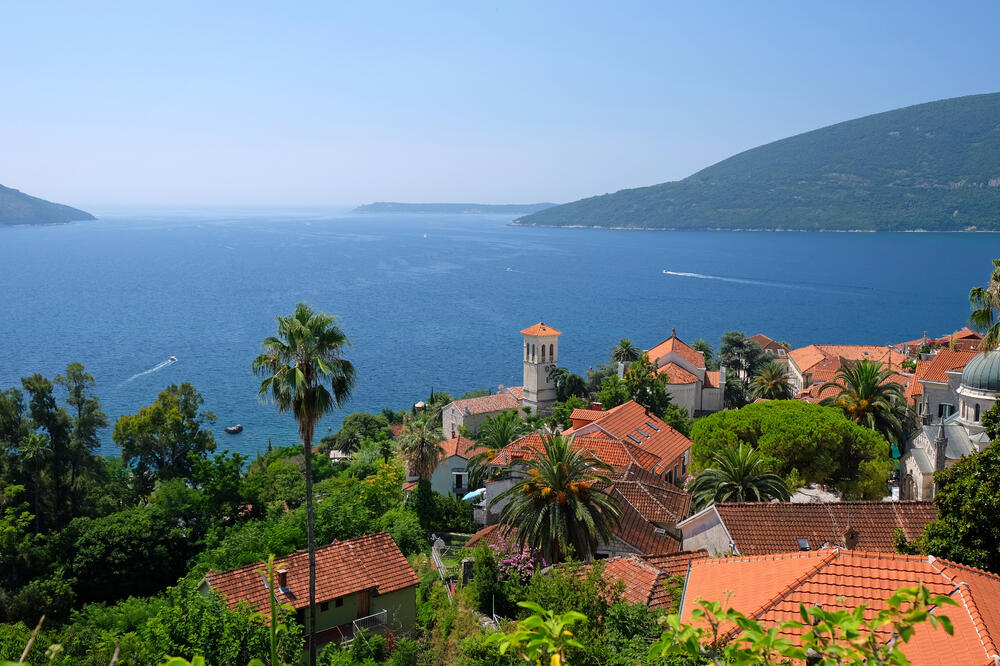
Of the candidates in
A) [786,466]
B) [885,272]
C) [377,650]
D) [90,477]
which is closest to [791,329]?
[885,272]

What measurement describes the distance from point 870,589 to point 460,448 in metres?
36.3

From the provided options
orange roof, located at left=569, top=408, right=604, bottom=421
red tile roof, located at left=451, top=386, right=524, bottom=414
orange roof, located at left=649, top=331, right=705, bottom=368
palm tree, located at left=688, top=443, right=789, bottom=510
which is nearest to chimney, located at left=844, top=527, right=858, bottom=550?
palm tree, located at left=688, top=443, right=789, bottom=510

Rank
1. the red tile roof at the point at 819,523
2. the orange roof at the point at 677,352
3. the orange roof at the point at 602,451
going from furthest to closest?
the orange roof at the point at 677,352, the orange roof at the point at 602,451, the red tile roof at the point at 819,523

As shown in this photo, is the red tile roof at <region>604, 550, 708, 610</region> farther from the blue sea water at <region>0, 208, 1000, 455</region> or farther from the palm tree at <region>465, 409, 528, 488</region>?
the blue sea water at <region>0, 208, 1000, 455</region>

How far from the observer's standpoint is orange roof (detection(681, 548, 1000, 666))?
11117mm

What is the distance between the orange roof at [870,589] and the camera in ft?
36.5

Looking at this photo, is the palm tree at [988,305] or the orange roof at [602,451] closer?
the palm tree at [988,305]

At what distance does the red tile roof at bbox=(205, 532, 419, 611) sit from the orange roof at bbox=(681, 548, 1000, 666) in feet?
33.3

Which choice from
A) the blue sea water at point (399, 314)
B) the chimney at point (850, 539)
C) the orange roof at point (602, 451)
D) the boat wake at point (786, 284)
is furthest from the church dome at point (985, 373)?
the boat wake at point (786, 284)

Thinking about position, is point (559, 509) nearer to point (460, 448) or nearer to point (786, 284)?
point (460, 448)

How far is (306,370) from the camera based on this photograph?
19.5 metres

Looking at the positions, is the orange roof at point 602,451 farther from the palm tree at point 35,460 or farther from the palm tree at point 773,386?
the palm tree at point 773,386

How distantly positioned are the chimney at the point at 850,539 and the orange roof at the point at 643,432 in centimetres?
1521

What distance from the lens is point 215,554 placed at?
93.5 feet
